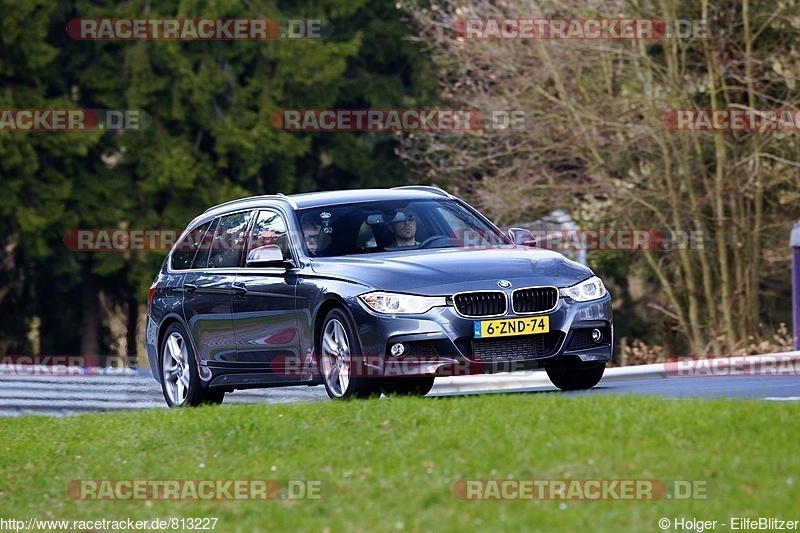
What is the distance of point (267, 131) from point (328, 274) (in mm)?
29644

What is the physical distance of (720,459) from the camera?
7.93m

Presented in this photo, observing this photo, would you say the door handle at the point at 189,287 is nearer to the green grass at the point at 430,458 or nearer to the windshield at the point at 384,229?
the windshield at the point at 384,229

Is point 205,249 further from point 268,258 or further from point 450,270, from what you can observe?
point 450,270

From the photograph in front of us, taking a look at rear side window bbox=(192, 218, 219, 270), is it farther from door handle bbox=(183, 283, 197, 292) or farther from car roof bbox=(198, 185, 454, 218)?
car roof bbox=(198, 185, 454, 218)

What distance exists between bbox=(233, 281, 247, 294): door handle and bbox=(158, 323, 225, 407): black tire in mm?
1051

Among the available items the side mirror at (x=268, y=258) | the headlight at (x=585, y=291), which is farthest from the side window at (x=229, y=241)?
the headlight at (x=585, y=291)

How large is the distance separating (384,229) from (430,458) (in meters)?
4.05

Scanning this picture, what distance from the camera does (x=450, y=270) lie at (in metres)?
11.3

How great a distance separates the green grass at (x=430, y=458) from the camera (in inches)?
286

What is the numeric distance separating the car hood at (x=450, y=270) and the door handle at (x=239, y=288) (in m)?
0.98

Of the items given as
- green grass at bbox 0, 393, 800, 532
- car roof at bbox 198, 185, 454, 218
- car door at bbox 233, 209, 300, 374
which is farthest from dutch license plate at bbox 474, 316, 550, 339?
car roof at bbox 198, 185, 454, 218

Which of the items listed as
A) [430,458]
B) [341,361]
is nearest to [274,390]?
[341,361]

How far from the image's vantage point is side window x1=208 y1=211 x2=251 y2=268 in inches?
523

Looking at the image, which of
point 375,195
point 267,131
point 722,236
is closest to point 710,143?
point 722,236
